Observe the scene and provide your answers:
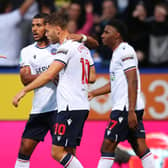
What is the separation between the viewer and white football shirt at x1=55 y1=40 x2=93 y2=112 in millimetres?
7145

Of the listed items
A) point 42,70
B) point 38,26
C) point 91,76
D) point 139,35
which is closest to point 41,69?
point 42,70

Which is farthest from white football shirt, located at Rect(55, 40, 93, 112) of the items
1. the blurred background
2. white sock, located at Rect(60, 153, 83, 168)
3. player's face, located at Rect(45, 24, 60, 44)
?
the blurred background

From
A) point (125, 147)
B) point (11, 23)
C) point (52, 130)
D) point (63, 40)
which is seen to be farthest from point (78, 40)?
point (11, 23)

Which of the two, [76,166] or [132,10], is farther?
[132,10]

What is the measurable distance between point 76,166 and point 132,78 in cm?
111

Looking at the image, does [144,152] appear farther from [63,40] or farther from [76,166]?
[63,40]

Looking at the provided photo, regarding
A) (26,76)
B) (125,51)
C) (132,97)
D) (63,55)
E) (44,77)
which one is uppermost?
(125,51)

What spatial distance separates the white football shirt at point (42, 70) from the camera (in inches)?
308

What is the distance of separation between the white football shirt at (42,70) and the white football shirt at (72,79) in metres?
0.60

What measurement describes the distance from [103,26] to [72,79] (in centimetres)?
500

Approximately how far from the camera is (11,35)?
38.7 feet

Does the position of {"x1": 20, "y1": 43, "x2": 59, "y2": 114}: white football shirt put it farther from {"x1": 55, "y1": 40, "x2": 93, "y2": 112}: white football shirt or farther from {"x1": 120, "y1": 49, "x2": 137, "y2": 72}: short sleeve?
{"x1": 120, "y1": 49, "x2": 137, "y2": 72}: short sleeve

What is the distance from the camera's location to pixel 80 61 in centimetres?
721

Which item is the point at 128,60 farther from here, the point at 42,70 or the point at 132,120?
the point at 42,70
